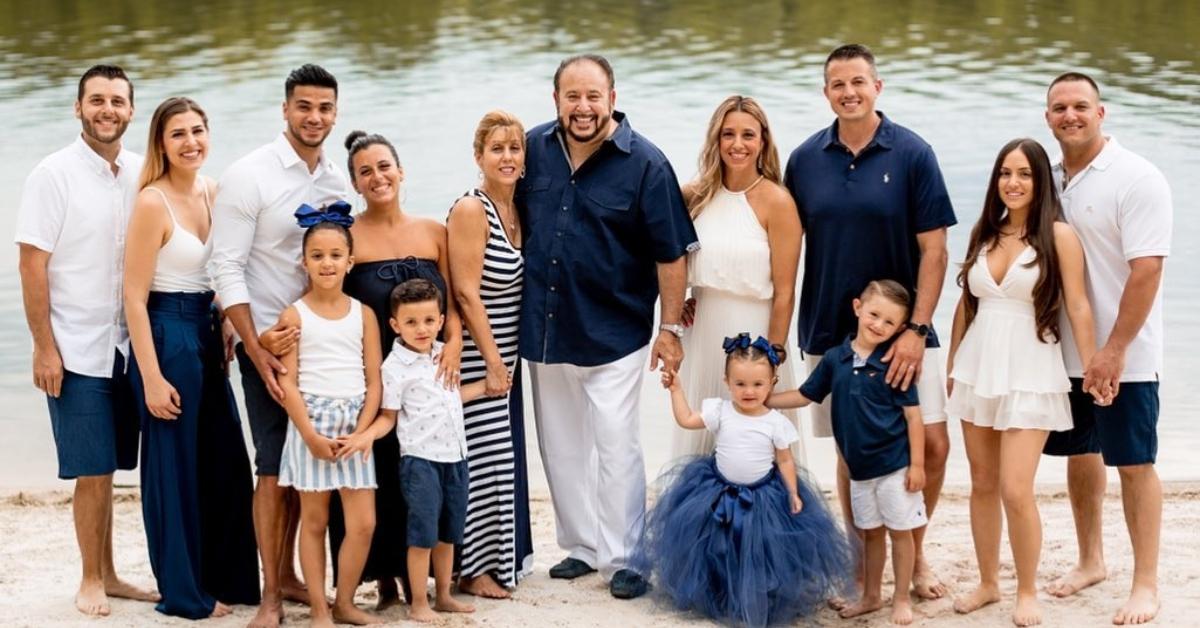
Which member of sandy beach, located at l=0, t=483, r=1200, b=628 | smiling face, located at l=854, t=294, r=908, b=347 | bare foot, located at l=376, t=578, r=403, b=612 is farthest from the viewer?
bare foot, located at l=376, t=578, r=403, b=612

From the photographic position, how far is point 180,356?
4855 millimetres

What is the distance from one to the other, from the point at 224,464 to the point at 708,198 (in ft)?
5.96

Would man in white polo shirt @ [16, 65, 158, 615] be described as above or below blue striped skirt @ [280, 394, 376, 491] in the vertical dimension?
above

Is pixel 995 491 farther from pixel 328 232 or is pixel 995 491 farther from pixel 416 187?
pixel 416 187

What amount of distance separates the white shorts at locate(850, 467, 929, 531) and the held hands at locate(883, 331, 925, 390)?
0.94 feet

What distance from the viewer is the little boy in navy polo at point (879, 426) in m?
4.93

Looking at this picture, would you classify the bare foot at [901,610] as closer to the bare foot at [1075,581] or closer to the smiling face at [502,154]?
the bare foot at [1075,581]

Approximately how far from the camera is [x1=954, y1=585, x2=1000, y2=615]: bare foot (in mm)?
5090

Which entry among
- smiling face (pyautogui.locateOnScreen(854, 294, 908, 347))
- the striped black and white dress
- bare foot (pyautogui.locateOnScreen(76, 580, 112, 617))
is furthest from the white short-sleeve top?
bare foot (pyautogui.locateOnScreen(76, 580, 112, 617))

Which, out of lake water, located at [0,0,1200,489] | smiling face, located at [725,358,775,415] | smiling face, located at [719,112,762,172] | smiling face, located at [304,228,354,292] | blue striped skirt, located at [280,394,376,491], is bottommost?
blue striped skirt, located at [280,394,376,491]

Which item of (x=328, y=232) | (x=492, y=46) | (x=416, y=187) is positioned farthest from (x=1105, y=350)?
(x=492, y=46)

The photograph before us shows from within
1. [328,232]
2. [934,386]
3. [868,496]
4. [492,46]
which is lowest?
[868,496]

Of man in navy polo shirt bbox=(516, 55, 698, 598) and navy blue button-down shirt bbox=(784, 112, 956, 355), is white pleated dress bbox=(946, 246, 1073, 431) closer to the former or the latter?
navy blue button-down shirt bbox=(784, 112, 956, 355)

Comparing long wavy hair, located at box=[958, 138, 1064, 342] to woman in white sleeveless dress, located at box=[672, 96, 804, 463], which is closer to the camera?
long wavy hair, located at box=[958, 138, 1064, 342]
